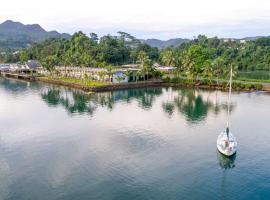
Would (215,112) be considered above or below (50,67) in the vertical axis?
below

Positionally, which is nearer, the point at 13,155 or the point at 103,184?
the point at 103,184

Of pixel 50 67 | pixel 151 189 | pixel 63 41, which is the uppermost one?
pixel 63 41

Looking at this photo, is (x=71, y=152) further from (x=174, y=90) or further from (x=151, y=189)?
(x=174, y=90)

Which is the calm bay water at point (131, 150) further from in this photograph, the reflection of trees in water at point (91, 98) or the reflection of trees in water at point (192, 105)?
the reflection of trees in water at point (91, 98)

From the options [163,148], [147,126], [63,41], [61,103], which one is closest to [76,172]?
[163,148]

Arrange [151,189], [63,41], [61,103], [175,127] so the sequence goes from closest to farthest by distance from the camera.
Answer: [151,189] < [175,127] < [61,103] < [63,41]

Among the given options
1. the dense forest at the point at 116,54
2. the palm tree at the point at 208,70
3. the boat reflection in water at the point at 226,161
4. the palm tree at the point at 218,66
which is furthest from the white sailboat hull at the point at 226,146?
the dense forest at the point at 116,54

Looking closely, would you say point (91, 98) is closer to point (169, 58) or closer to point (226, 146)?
point (169, 58)

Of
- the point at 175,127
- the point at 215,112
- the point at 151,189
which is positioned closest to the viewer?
the point at 151,189
